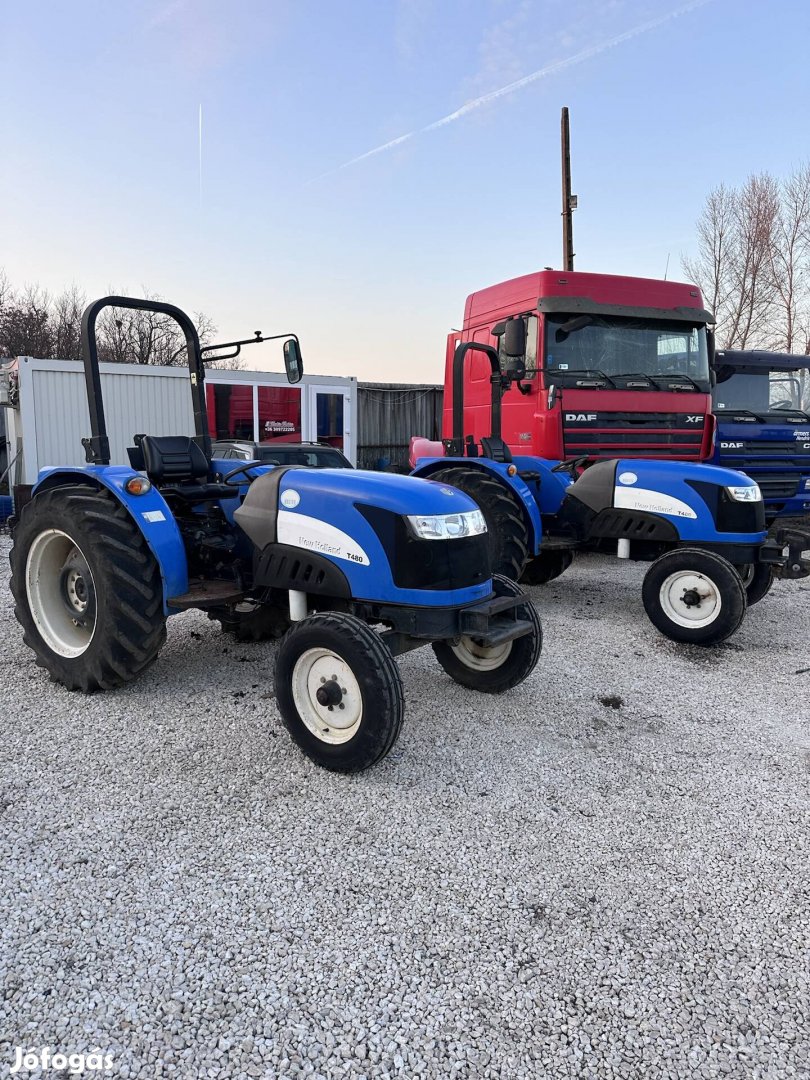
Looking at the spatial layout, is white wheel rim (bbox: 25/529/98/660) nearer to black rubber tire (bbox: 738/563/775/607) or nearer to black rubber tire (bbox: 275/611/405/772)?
black rubber tire (bbox: 275/611/405/772)

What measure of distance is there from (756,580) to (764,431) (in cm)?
246

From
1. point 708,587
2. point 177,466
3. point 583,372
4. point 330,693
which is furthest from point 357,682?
point 583,372

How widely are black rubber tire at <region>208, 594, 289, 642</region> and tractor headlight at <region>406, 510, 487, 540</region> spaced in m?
1.23

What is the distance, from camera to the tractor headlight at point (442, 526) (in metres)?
2.75

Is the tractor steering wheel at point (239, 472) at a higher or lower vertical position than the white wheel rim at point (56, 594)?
higher

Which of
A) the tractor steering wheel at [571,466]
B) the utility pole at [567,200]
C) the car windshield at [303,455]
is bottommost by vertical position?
the tractor steering wheel at [571,466]

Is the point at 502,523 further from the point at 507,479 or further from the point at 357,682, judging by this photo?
the point at 357,682

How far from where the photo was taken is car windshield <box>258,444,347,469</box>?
7375mm

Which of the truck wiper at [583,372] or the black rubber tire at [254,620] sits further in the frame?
the truck wiper at [583,372]

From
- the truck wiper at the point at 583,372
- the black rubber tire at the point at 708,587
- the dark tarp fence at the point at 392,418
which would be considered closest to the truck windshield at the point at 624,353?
the truck wiper at the point at 583,372

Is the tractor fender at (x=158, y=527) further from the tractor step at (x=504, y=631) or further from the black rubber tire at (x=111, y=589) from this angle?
the tractor step at (x=504, y=631)

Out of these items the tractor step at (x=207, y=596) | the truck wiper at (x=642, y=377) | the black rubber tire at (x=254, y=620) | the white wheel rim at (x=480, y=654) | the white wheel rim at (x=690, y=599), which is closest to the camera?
the tractor step at (x=207, y=596)

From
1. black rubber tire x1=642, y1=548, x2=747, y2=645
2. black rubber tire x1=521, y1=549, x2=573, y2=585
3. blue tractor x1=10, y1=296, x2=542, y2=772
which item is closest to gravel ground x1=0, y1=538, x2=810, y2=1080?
blue tractor x1=10, y1=296, x2=542, y2=772

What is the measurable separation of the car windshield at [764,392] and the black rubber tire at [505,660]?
16.9 feet
